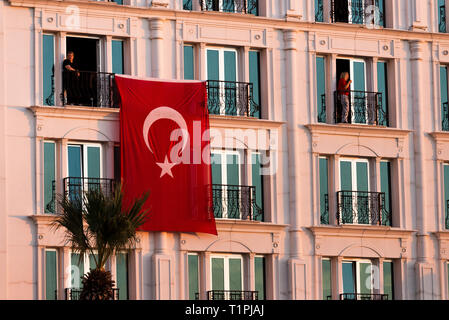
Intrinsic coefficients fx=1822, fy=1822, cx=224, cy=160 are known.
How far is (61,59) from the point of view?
52.1 m

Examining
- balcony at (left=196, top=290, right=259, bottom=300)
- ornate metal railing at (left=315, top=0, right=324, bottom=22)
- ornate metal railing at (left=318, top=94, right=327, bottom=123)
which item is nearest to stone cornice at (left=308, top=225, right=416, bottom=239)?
balcony at (left=196, top=290, right=259, bottom=300)

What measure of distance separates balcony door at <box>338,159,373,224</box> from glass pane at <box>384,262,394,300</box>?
1507mm

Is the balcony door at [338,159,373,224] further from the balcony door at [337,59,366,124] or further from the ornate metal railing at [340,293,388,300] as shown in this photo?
the ornate metal railing at [340,293,388,300]

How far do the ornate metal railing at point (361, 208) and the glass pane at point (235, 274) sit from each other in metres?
3.39

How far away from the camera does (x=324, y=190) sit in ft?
179

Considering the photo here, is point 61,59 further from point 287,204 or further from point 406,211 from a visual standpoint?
point 406,211

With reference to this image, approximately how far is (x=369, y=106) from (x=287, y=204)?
166 inches

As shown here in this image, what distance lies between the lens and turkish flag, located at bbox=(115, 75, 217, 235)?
170 ft

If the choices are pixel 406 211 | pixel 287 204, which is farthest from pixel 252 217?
pixel 406 211

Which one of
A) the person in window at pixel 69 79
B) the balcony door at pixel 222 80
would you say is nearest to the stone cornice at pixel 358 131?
the balcony door at pixel 222 80

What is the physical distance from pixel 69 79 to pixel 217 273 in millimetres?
7079

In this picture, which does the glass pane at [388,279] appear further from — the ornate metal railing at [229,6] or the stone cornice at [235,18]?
the ornate metal railing at [229,6]

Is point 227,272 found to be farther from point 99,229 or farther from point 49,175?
point 99,229

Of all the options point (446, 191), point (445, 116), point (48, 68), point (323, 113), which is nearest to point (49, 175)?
point (48, 68)
